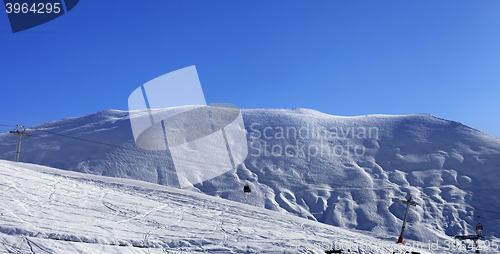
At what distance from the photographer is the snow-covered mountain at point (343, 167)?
35.8m

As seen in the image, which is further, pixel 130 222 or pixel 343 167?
pixel 343 167

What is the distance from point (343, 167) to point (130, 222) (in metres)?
35.0

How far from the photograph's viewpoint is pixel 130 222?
1652 centimetres

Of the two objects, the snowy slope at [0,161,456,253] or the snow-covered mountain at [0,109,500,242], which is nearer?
the snowy slope at [0,161,456,253]

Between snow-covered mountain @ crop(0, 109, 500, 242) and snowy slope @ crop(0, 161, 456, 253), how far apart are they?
501 inches

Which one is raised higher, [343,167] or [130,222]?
[343,167]

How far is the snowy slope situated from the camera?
38.4 feet

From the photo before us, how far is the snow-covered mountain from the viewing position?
35.8 meters

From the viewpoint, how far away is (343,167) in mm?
45531

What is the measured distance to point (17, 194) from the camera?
17.7 meters

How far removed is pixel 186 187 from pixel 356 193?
68.1 feet

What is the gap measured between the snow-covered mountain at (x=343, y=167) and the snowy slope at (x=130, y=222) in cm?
1274

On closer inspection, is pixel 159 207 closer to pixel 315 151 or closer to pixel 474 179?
pixel 315 151

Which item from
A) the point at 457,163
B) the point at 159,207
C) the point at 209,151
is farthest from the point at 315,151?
the point at 159,207
